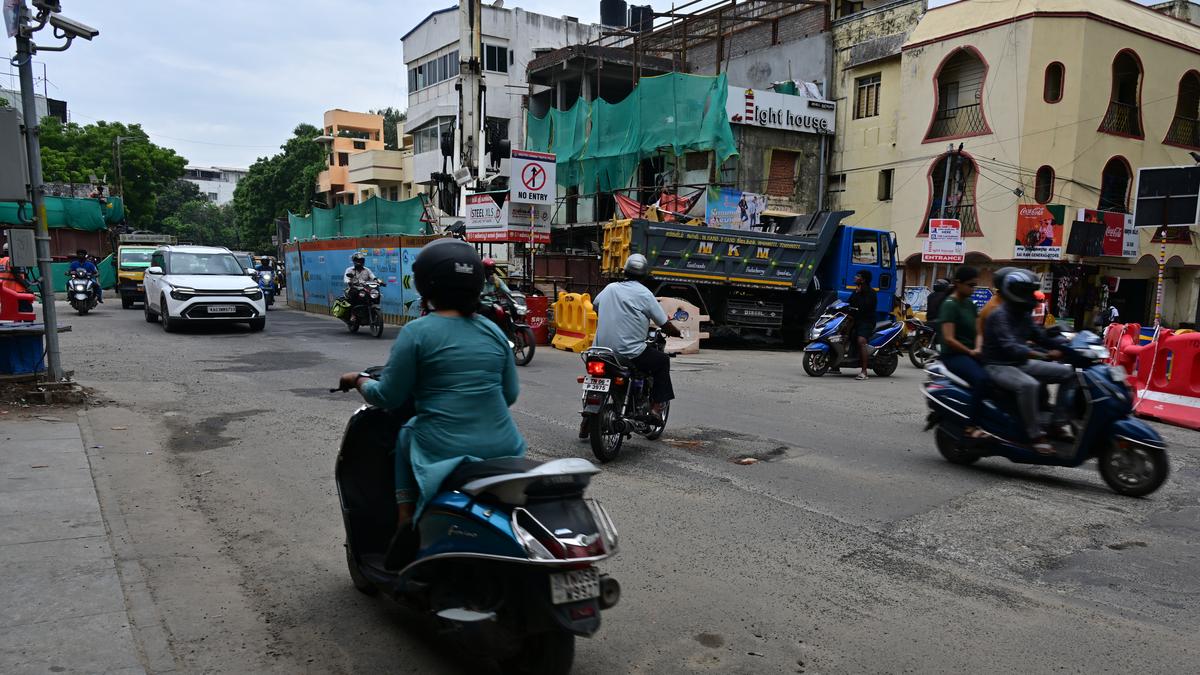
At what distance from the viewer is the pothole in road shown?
6895 mm

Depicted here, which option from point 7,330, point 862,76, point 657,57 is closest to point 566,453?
point 7,330

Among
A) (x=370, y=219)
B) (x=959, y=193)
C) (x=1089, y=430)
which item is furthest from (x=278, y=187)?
(x=1089, y=430)

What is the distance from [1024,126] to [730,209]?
337 inches

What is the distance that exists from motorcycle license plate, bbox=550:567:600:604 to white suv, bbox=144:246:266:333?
1462 cm

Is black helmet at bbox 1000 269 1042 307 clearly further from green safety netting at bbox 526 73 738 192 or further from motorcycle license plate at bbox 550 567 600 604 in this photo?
green safety netting at bbox 526 73 738 192

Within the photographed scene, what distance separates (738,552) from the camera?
14.9ft

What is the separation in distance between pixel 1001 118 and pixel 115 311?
2566 centimetres

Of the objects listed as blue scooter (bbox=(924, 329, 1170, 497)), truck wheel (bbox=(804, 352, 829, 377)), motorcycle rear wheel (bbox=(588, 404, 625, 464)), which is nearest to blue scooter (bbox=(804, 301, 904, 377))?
truck wheel (bbox=(804, 352, 829, 377))

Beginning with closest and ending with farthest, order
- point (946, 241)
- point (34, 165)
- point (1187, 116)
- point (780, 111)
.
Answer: point (34, 165)
point (946, 241)
point (1187, 116)
point (780, 111)

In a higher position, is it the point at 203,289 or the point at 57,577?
the point at 203,289

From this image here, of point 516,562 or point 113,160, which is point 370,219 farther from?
point 113,160

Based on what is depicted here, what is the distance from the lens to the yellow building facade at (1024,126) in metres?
22.5

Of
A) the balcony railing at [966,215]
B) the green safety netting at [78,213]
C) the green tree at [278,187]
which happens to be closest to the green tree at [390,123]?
the green tree at [278,187]

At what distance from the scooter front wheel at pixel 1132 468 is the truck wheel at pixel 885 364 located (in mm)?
6858
